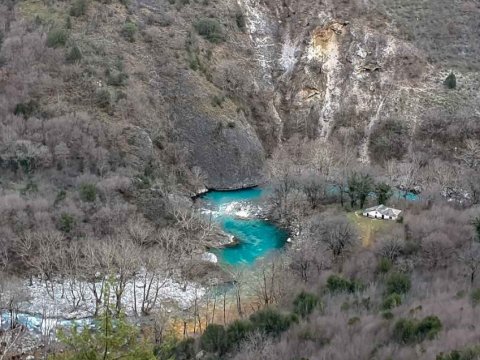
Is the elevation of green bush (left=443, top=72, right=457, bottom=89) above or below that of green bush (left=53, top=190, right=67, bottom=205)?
above

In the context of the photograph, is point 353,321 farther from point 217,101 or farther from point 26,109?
point 217,101

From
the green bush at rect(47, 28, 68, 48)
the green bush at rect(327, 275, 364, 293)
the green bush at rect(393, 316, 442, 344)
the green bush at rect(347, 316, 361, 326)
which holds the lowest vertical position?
the green bush at rect(327, 275, 364, 293)

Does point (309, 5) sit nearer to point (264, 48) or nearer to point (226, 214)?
point (264, 48)

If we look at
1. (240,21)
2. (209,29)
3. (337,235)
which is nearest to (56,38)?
(209,29)

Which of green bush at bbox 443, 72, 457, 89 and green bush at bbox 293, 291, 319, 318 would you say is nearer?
green bush at bbox 293, 291, 319, 318

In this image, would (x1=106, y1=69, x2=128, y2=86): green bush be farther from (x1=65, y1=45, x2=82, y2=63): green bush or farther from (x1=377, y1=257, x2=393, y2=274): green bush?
(x1=377, y1=257, x2=393, y2=274): green bush

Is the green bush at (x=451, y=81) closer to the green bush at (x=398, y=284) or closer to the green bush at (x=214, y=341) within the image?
the green bush at (x=398, y=284)

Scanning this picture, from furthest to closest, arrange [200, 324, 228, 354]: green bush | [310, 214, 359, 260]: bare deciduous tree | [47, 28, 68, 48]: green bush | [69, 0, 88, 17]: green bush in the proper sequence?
[69, 0, 88, 17]: green bush < [47, 28, 68, 48]: green bush < [310, 214, 359, 260]: bare deciduous tree < [200, 324, 228, 354]: green bush

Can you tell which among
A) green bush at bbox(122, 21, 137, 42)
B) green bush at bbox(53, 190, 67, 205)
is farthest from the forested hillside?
green bush at bbox(122, 21, 137, 42)
